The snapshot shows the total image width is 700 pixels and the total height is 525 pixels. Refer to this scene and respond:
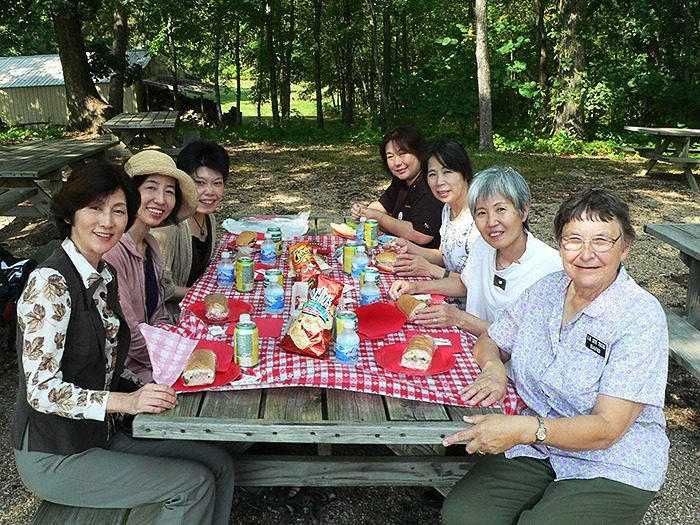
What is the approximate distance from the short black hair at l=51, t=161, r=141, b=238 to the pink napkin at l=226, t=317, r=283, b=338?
69 centimetres

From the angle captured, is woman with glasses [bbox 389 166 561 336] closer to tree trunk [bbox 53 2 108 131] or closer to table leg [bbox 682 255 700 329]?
table leg [bbox 682 255 700 329]

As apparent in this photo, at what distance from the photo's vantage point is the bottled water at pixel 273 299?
8.45 ft

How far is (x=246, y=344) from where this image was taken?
1.96 meters

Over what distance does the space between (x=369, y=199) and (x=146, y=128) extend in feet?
12.2

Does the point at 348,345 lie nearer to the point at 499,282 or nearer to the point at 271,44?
the point at 499,282

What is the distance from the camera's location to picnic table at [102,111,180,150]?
8.98 metres

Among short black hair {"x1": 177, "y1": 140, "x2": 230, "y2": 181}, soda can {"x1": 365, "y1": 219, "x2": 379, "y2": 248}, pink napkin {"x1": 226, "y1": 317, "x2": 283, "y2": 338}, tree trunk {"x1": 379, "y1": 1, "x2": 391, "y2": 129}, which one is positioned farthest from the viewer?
tree trunk {"x1": 379, "y1": 1, "x2": 391, "y2": 129}

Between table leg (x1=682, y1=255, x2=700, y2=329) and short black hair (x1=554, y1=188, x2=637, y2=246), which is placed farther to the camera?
table leg (x1=682, y1=255, x2=700, y2=329)

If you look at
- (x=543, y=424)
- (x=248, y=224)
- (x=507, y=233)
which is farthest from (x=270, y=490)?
(x=248, y=224)

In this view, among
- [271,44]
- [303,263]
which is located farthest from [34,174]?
[271,44]

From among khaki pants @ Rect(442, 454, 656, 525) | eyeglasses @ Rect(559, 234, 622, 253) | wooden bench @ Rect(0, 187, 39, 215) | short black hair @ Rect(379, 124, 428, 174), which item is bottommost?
khaki pants @ Rect(442, 454, 656, 525)

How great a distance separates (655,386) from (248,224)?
9.68ft

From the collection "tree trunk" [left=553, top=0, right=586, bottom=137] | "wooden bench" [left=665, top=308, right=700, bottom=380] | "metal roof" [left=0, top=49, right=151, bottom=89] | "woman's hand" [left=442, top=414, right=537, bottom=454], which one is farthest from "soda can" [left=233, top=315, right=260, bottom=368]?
"metal roof" [left=0, top=49, right=151, bottom=89]

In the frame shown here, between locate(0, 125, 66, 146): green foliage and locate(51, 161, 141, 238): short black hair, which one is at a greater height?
locate(0, 125, 66, 146): green foliage
